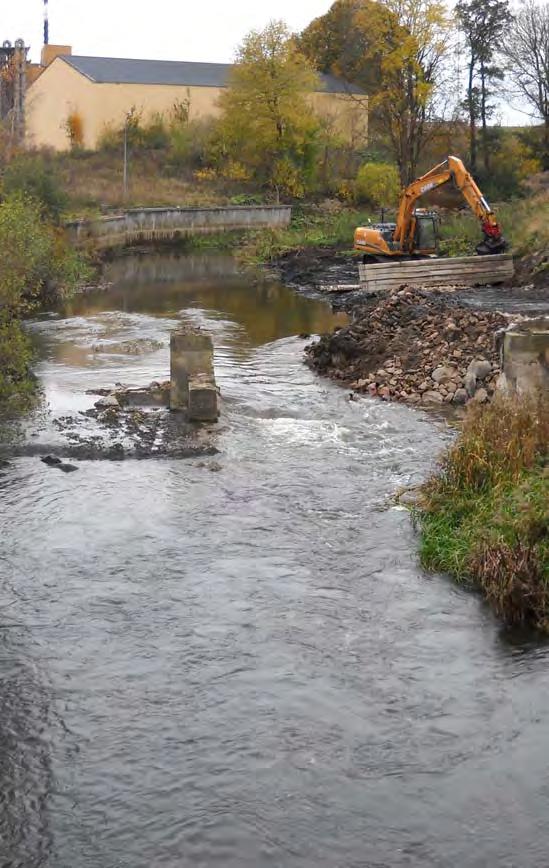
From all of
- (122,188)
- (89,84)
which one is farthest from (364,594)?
(89,84)

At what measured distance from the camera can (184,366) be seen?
17.2 metres

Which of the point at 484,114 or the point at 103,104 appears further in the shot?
the point at 103,104

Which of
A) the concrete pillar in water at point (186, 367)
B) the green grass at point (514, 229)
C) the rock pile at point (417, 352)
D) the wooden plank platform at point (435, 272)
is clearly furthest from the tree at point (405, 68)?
the concrete pillar in water at point (186, 367)

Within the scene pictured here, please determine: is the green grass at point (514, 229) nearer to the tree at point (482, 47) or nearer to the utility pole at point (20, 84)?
the tree at point (482, 47)

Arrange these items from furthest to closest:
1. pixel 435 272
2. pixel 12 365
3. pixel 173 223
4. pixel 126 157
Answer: pixel 126 157
pixel 173 223
pixel 435 272
pixel 12 365

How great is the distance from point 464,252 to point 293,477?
23824mm

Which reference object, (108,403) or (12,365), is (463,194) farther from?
(12,365)

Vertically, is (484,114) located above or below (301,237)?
above

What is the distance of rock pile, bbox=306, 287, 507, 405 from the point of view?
18578mm

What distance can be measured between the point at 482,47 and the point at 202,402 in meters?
45.8

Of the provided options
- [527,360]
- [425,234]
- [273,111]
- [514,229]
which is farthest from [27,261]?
[273,111]

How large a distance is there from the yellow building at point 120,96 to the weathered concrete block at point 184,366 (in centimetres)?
4802

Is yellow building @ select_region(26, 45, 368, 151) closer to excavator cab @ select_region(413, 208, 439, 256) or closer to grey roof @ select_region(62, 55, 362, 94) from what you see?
grey roof @ select_region(62, 55, 362, 94)

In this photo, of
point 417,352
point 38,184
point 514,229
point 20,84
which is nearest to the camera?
point 417,352
